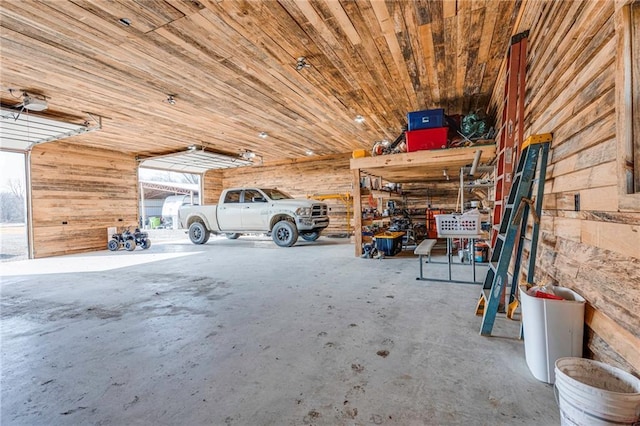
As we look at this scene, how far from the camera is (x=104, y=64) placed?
373 centimetres

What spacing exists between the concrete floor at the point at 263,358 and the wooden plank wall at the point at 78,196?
441 cm

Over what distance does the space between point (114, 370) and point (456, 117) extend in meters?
5.99

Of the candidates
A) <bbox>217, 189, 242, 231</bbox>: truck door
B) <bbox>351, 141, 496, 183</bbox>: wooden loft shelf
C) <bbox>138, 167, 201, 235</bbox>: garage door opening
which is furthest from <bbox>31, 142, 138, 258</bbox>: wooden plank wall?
<bbox>351, 141, 496, 183</bbox>: wooden loft shelf

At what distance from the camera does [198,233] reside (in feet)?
29.7

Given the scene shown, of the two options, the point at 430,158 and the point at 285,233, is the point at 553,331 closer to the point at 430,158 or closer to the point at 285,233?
the point at 430,158

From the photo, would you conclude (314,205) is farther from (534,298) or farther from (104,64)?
(534,298)

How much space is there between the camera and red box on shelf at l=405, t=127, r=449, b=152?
490 centimetres

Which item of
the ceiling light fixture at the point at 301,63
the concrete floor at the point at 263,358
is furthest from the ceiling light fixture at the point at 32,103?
the ceiling light fixture at the point at 301,63

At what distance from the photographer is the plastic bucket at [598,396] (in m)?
1.11

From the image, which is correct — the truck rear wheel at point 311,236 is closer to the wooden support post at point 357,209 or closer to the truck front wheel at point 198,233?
the wooden support post at point 357,209

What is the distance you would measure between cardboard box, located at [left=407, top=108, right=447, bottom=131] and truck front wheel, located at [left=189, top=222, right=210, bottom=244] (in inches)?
265

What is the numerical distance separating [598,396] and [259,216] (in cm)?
751

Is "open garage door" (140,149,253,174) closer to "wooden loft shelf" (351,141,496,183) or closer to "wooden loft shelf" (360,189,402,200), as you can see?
"wooden loft shelf" (360,189,402,200)

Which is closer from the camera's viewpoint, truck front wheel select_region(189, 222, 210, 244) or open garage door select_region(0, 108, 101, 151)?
open garage door select_region(0, 108, 101, 151)
